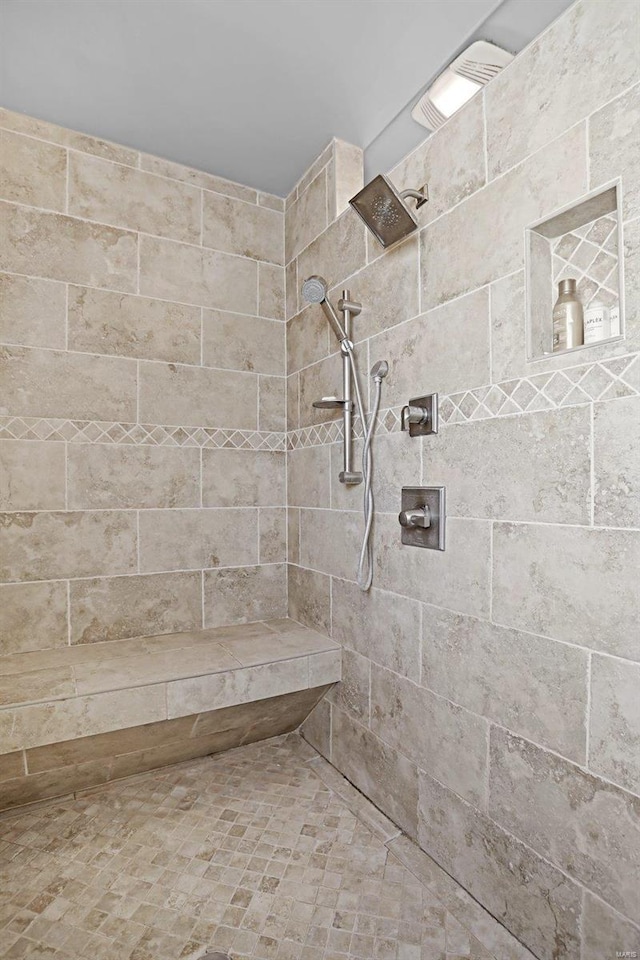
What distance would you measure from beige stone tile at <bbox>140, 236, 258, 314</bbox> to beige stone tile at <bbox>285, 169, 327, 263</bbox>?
22 centimetres

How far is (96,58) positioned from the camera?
1.67 m

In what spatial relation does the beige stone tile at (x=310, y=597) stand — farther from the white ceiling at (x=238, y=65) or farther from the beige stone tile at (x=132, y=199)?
the white ceiling at (x=238, y=65)

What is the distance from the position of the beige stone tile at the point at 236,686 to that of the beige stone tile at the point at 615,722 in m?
1.06

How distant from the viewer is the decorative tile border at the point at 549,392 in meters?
1.05

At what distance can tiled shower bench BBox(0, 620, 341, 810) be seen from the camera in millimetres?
1574

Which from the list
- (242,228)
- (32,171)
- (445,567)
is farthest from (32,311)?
(445,567)

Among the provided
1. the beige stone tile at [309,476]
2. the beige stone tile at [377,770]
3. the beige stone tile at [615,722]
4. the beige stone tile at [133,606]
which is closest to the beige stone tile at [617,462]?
the beige stone tile at [615,722]

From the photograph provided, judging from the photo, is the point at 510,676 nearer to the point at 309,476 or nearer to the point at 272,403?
the point at 309,476

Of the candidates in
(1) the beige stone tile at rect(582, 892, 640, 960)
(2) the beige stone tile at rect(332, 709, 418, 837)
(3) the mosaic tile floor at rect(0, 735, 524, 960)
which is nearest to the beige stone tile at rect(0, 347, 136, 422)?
(3) the mosaic tile floor at rect(0, 735, 524, 960)

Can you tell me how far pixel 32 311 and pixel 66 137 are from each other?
2.35 ft

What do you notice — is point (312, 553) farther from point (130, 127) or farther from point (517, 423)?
point (130, 127)

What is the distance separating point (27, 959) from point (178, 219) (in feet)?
8.15

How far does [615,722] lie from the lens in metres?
1.06

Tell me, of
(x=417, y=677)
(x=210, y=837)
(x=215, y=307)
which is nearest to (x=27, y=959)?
(x=210, y=837)
